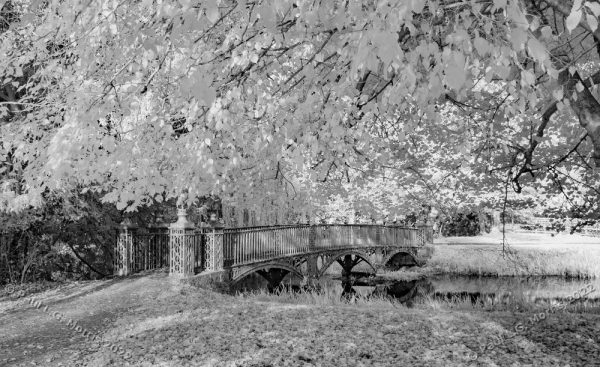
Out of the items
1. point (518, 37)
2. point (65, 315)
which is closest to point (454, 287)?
point (65, 315)

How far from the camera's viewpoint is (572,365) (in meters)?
6.86

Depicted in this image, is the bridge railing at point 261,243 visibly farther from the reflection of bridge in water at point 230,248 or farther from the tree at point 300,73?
the tree at point 300,73

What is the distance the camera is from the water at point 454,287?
819 inches

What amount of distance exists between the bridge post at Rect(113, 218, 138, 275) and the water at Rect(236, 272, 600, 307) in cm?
576

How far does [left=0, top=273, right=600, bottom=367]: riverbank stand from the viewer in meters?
6.97

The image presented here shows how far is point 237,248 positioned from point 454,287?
42.6 feet

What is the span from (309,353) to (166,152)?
4.56 metres

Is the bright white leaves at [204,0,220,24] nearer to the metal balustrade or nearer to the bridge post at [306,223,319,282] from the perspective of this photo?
the metal balustrade

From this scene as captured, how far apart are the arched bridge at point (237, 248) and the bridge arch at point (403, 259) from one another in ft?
16.2

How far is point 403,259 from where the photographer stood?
111 ft

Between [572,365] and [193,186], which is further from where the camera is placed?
[193,186]

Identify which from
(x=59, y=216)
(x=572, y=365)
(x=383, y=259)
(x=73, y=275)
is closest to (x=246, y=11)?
(x=572, y=365)

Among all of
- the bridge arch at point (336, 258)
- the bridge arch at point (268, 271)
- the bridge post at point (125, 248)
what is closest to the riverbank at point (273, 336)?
the bridge post at point (125, 248)

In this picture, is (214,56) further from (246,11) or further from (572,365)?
(572,365)
